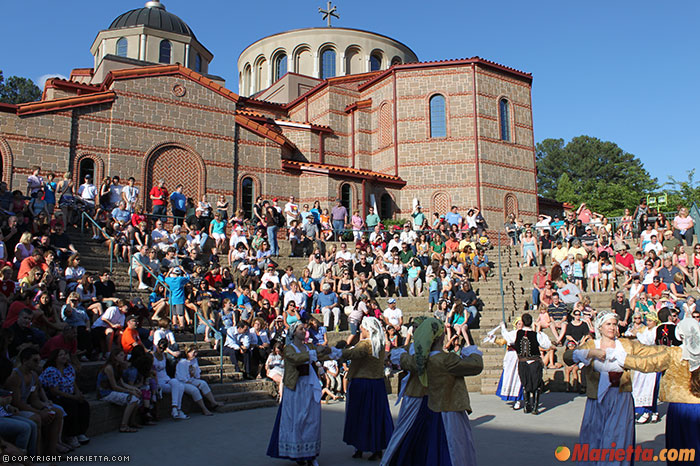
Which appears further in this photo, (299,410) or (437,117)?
(437,117)

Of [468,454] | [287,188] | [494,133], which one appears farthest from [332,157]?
[468,454]

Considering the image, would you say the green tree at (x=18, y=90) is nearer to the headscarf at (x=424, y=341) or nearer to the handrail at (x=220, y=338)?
the handrail at (x=220, y=338)

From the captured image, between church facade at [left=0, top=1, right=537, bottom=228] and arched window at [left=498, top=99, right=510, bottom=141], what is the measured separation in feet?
0.23

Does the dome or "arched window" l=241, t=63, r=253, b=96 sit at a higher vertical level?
the dome

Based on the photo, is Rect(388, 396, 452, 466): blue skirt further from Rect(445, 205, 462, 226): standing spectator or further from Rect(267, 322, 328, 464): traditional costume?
Rect(445, 205, 462, 226): standing spectator

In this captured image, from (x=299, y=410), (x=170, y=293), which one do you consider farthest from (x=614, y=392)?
(x=170, y=293)

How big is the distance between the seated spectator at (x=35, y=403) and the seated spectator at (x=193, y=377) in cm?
301

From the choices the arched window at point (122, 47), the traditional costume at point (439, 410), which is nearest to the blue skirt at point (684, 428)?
the traditional costume at point (439, 410)

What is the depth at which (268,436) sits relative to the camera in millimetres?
8695

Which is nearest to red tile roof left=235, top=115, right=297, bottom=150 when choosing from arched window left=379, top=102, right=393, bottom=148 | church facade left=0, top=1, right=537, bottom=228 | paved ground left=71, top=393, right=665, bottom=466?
church facade left=0, top=1, right=537, bottom=228

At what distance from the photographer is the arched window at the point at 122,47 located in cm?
3319

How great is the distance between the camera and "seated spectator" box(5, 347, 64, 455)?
699 centimetres

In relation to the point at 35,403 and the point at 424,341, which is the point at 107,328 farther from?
the point at 424,341

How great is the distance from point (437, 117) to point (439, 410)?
2433 cm
